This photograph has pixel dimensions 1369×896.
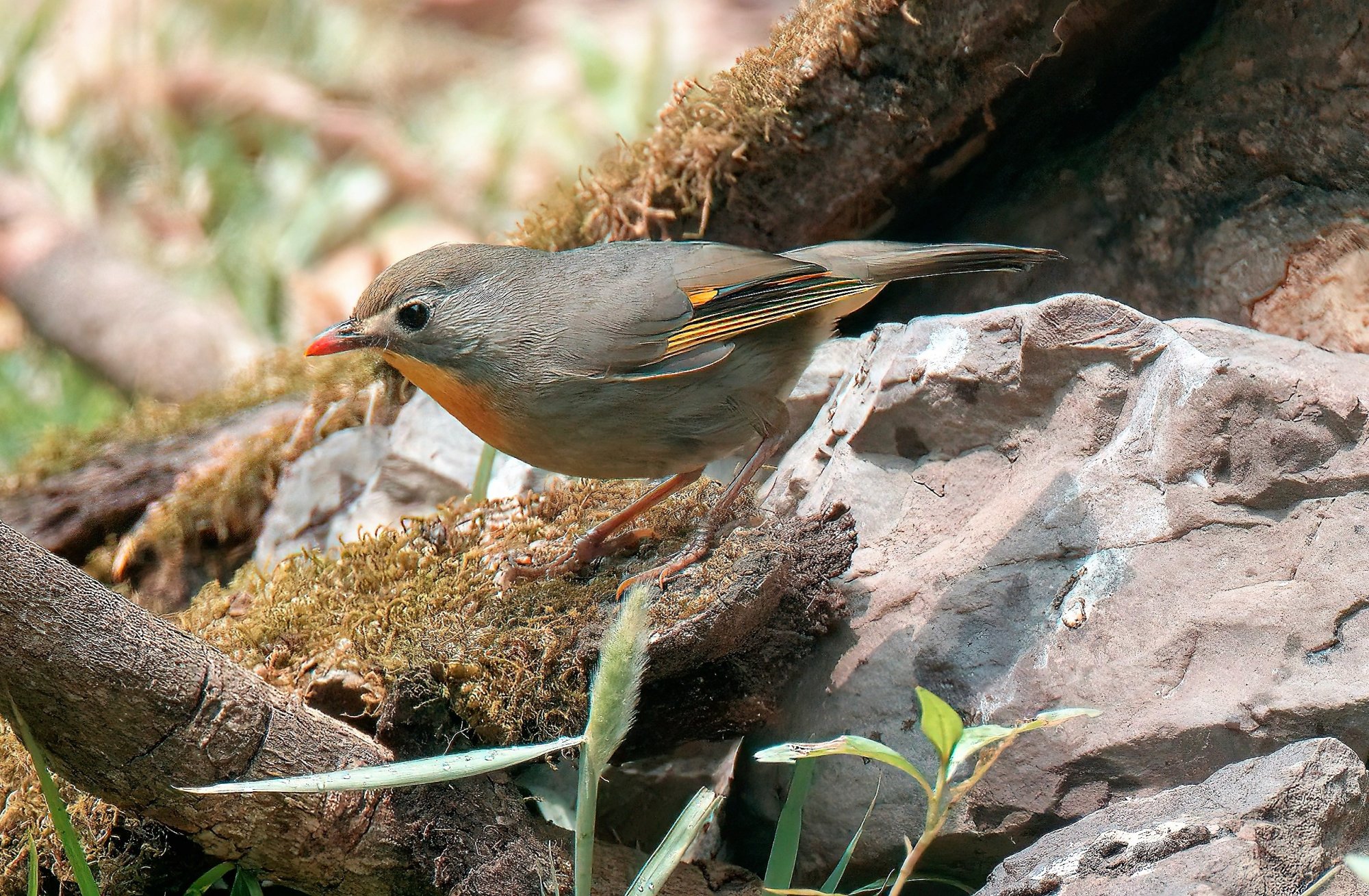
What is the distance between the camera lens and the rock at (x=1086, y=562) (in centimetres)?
288

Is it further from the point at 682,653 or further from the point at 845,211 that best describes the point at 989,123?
the point at 682,653

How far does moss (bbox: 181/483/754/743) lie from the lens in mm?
3170

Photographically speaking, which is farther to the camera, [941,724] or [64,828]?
[64,828]

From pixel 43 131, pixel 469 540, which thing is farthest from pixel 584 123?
pixel 469 540

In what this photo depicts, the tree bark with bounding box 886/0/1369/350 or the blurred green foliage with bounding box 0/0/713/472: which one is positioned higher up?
the blurred green foliage with bounding box 0/0/713/472

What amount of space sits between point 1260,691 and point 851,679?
3.50ft

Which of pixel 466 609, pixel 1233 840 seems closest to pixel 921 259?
pixel 466 609

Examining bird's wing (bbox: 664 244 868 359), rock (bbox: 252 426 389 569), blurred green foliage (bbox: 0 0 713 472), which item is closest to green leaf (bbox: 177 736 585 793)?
bird's wing (bbox: 664 244 868 359)

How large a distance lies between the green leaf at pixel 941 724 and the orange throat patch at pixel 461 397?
177 centimetres

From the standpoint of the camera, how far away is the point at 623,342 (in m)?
3.69

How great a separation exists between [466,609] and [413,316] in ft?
3.10

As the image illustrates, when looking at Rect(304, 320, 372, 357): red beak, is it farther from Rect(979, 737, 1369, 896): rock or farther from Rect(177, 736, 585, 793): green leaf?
Rect(979, 737, 1369, 896): rock

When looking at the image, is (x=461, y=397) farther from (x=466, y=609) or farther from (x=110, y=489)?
(x=110, y=489)

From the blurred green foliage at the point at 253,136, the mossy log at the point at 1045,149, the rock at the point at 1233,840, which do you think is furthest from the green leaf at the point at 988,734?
the blurred green foliage at the point at 253,136
